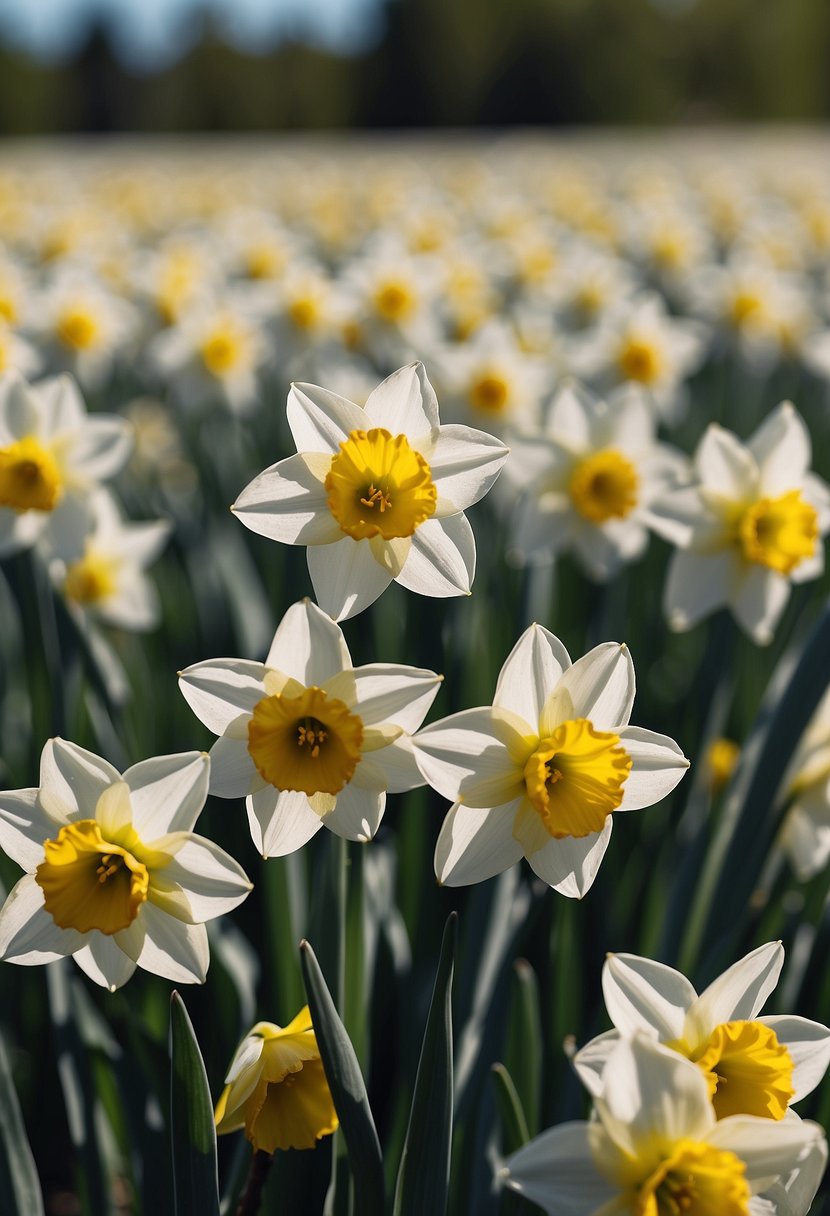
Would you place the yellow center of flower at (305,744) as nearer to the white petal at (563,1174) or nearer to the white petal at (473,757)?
the white petal at (473,757)

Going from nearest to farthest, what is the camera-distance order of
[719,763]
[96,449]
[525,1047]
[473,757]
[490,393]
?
[473,757] < [525,1047] < [96,449] < [719,763] < [490,393]

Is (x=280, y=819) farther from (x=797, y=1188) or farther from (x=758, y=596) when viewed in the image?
(x=758, y=596)

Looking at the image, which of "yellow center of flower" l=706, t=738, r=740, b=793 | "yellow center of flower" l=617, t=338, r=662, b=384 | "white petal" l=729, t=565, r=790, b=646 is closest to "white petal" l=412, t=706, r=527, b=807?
"white petal" l=729, t=565, r=790, b=646

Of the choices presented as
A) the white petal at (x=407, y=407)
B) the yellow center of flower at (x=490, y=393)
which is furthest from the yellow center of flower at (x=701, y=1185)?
the yellow center of flower at (x=490, y=393)

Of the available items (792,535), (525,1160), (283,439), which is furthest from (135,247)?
(525,1160)

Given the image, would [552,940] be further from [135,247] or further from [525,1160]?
[135,247]

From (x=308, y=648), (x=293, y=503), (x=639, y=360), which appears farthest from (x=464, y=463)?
(x=639, y=360)

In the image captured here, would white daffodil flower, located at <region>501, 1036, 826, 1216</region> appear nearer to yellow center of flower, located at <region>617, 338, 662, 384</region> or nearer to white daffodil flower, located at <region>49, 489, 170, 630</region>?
white daffodil flower, located at <region>49, 489, 170, 630</region>
